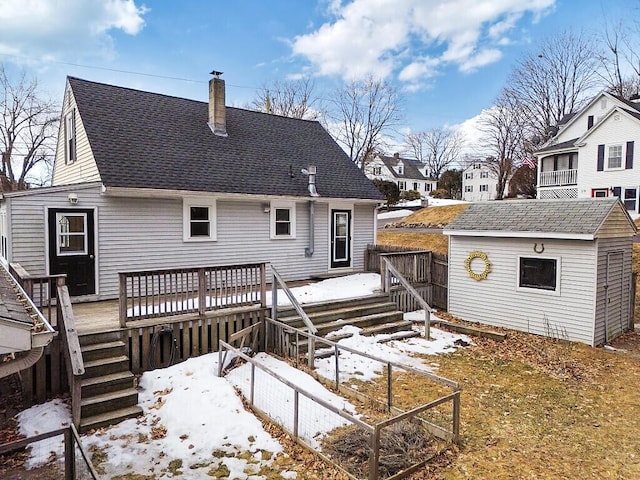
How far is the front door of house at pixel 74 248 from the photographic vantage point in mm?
8992

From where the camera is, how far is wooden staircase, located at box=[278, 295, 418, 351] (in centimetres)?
891

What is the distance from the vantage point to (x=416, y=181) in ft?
187

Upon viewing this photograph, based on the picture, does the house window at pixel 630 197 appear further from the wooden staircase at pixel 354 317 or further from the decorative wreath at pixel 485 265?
the wooden staircase at pixel 354 317

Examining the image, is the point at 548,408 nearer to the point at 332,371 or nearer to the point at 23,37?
the point at 332,371

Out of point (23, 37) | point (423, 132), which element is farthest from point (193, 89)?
point (423, 132)

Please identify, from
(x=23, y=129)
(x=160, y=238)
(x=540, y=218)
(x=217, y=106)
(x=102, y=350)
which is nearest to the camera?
(x=102, y=350)

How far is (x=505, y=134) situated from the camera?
133 feet

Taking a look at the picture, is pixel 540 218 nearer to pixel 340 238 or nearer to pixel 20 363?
pixel 340 238

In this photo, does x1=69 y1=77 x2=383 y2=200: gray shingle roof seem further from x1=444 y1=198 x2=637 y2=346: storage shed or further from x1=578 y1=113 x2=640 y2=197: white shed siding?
x1=578 y1=113 x2=640 y2=197: white shed siding

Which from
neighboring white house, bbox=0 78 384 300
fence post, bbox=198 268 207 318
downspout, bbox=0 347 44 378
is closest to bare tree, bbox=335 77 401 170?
neighboring white house, bbox=0 78 384 300

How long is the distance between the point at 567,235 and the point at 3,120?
32.6 meters

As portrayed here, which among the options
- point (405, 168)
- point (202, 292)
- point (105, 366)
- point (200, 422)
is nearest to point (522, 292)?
point (202, 292)

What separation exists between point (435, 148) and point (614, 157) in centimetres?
3790

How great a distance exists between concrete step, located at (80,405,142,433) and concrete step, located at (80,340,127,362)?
1006mm
